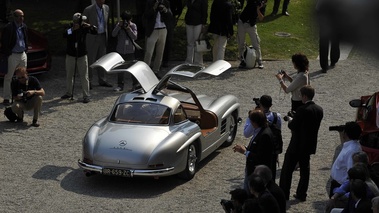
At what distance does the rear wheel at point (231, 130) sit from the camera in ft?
41.1

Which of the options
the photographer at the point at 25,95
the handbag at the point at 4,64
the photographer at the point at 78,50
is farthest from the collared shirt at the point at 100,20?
the photographer at the point at 25,95

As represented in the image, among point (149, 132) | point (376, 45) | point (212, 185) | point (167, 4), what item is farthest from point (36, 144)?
point (376, 45)

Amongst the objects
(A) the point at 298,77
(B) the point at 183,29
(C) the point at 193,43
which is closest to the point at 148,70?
(A) the point at 298,77

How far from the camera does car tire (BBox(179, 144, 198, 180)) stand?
10711 millimetres

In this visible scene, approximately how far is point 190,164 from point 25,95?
13.1 feet

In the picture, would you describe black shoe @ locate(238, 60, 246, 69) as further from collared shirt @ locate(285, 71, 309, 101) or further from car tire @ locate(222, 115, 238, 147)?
collared shirt @ locate(285, 71, 309, 101)

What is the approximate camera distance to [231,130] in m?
12.7

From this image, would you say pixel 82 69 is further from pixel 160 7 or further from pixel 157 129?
pixel 157 129

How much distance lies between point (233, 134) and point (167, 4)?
17.5ft

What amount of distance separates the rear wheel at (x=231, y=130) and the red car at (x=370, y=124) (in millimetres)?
2254

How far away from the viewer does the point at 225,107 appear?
12.3 meters

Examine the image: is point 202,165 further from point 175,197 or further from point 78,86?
point 78,86

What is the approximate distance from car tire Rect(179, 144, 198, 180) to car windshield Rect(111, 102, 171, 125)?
1.88 feet

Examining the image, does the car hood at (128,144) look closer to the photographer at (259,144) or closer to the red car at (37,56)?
the photographer at (259,144)
